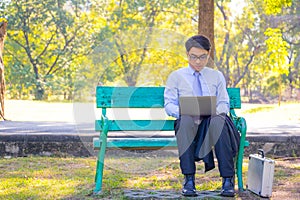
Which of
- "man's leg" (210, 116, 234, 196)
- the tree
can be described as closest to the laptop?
"man's leg" (210, 116, 234, 196)

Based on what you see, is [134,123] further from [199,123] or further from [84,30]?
[84,30]

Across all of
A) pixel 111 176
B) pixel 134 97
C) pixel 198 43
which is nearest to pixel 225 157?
pixel 198 43

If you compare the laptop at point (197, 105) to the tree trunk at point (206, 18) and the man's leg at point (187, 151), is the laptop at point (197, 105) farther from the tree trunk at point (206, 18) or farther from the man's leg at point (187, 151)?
the tree trunk at point (206, 18)

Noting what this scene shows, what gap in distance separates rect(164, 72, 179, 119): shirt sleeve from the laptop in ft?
0.15

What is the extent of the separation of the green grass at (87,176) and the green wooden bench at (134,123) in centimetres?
31

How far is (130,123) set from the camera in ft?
14.4

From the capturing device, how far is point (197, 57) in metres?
4.24

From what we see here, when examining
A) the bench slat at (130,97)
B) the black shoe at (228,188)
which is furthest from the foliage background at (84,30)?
the black shoe at (228,188)

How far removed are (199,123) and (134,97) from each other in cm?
74

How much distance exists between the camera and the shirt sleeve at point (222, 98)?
416 cm

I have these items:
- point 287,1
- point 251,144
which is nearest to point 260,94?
point 287,1

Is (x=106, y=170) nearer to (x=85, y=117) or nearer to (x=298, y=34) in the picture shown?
(x=85, y=117)

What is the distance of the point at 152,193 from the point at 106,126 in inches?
26.3

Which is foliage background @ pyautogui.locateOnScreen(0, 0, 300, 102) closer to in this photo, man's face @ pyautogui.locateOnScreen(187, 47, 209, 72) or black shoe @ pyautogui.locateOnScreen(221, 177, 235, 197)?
man's face @ pyautogui.locateOnScreen(187, 47, 209, 72)
